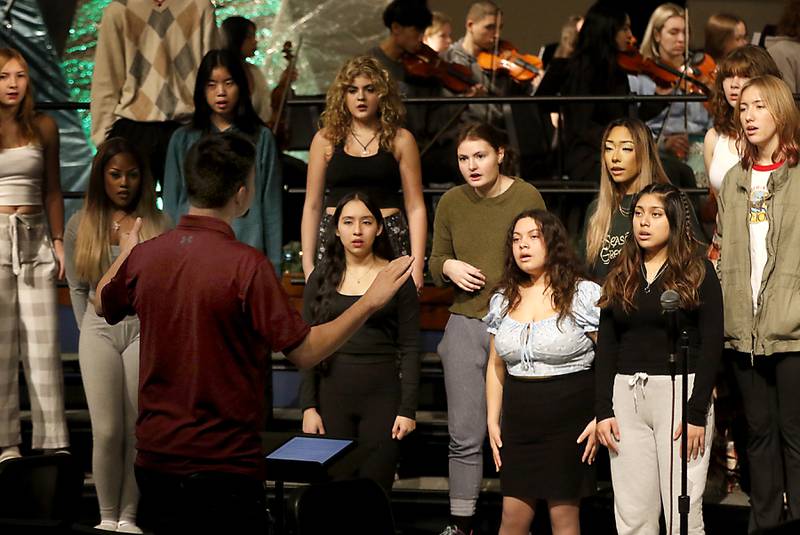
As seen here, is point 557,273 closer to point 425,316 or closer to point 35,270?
point 425,316

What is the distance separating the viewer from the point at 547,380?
16.0ft

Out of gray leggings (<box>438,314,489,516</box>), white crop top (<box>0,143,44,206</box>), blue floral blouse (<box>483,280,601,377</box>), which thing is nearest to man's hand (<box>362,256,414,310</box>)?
blue floral blouse (<box>483,280,601,377</box>)

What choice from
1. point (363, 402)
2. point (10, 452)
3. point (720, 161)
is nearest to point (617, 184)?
point (720, 161)

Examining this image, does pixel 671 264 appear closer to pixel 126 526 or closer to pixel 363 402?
pixel 363 402

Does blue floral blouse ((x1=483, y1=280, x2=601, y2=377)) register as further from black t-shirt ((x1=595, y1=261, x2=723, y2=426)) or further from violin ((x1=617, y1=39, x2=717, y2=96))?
violin ((x1=617, y1=39, x2=717, y2=96))

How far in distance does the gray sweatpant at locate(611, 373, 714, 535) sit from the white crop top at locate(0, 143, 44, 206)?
270cm

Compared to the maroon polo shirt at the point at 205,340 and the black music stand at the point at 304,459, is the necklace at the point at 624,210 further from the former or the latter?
the maroon polo shirt at the point at 205,340

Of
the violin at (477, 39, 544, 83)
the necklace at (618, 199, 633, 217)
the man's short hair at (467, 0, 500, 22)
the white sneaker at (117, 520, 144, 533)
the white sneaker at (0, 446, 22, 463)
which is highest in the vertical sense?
the man's short hair at (467, 0, 500, 22)

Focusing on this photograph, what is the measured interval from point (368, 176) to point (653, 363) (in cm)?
152

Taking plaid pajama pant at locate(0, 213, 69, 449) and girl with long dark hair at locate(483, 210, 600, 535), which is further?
plaid pajama pant at locate(0, 213, 69, 449)

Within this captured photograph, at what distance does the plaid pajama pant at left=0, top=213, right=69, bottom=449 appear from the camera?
5.69m

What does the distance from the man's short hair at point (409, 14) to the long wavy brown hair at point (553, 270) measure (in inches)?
85.1

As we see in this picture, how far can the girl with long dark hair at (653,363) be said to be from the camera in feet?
15.4

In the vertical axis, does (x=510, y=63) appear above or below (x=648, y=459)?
above
